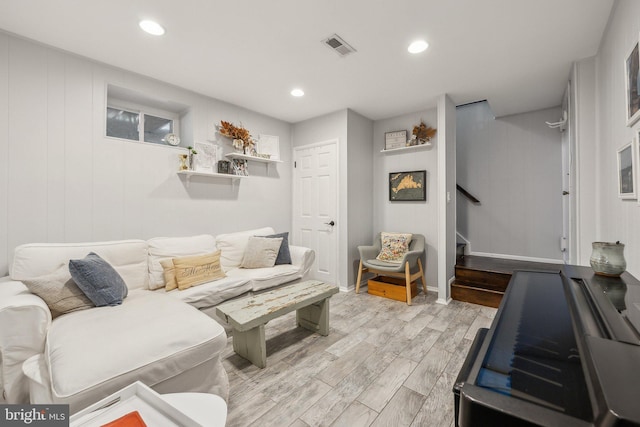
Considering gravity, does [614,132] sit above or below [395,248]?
above

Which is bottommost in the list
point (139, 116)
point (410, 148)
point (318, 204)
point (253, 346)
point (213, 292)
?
point (253, 346)

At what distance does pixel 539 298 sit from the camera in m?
1.23

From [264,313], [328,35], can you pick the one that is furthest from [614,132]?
[264,313]

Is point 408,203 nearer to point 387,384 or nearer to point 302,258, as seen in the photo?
point 302,258

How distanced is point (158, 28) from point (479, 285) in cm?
416

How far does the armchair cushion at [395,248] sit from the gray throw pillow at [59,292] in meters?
3.10

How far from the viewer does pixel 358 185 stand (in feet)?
13.1

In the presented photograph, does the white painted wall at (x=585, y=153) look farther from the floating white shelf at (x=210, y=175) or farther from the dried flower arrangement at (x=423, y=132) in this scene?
the floating white shelf at (x=210, y=175)

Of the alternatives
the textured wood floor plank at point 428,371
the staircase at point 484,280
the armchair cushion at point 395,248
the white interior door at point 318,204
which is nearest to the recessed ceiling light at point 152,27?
the white interior door at point 318,204

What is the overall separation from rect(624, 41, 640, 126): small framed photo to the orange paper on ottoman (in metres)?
2.31

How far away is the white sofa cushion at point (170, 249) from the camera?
253 cm

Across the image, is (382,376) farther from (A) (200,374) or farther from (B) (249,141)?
(B) (249,141)

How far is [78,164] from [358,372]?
2922mm

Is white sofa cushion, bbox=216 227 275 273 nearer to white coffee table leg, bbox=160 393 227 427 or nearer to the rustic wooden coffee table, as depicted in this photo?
the rustic wooden coffee table
